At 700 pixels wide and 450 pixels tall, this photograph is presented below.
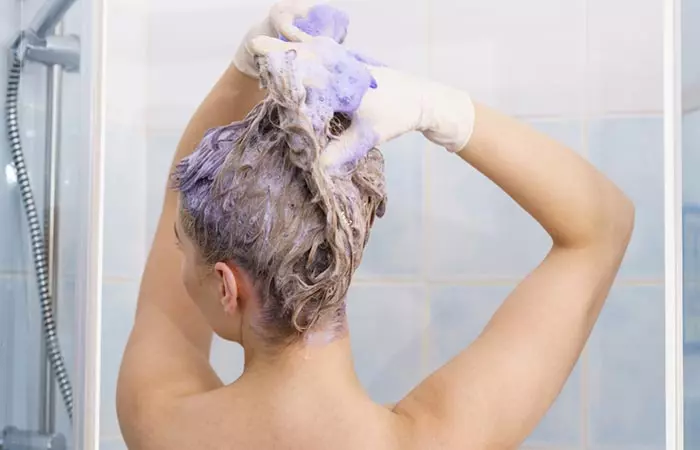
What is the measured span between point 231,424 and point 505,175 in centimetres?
39

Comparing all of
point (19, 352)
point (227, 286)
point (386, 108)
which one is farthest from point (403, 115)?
point (19, 352)

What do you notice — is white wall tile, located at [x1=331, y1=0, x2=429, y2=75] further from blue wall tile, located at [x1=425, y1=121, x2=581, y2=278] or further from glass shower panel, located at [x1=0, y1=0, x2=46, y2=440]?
glass shower panel, located at [x1=0, y1=0, x2=46, y2=440]

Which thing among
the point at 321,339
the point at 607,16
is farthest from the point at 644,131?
the point at 321,339

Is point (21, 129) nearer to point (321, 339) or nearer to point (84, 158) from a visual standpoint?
point (84, 158)

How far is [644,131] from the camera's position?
4.07 ft

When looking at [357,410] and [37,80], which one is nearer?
[357,410]

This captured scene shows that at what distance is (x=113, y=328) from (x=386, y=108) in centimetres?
63

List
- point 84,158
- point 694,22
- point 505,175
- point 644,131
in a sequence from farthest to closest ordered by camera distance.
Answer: point 644,131, point 84,158, point 505,175, point 694,22

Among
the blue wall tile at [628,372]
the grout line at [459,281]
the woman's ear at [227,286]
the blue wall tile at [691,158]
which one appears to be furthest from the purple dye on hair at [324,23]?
the blue wall tile at [628,372]

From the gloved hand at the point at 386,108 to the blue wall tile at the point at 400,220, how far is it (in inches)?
13.0

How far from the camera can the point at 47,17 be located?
1.02 metres

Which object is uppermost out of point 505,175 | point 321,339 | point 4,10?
point 4,10

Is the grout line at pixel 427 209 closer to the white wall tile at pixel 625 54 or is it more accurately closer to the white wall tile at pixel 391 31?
the white wall tile at pixel 391 31

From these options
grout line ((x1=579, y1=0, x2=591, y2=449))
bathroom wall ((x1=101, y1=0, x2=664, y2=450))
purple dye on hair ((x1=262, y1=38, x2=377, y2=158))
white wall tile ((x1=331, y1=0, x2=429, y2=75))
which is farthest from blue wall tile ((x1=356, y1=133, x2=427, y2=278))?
purple dye on hair ((x1=262, y1=38, x2=377, y2=158))
